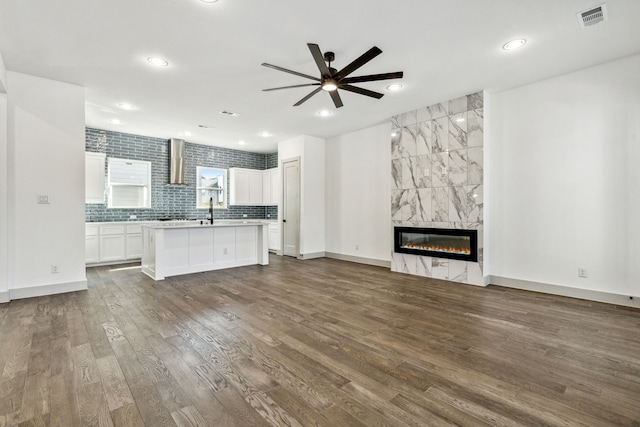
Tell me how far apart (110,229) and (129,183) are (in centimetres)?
122

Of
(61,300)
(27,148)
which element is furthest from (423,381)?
(27,148)

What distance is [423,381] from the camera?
2.02 meters

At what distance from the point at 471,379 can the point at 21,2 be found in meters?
4.75

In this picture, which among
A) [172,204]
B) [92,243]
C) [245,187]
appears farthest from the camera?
[245,187]

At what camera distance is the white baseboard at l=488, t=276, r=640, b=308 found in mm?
3638

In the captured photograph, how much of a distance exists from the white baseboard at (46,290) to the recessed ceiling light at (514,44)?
21.0 feet

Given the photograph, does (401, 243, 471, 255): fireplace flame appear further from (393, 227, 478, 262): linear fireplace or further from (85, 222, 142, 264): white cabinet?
(85, 222, 142, 264): white cabinet

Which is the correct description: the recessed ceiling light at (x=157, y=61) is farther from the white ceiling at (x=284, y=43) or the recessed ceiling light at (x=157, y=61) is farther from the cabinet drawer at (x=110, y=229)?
the cabinet drawer at (x=110, y=229)

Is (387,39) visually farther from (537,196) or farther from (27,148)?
(27,148)

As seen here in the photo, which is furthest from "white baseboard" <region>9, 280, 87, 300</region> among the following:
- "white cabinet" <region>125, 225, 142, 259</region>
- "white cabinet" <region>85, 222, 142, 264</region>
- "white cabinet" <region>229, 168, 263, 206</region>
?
"white cabinet" <region>229, 168, 263, 206</region>

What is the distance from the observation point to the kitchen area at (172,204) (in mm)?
5520

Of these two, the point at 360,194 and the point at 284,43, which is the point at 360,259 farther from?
the point at 284,43

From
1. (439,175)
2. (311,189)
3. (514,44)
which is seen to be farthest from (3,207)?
(514,44)

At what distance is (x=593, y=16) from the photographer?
9.15 ft
